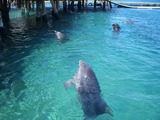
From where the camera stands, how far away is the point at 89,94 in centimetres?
664

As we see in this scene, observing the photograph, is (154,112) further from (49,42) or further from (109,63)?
(49,42)

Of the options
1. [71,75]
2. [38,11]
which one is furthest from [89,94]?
[38,11]

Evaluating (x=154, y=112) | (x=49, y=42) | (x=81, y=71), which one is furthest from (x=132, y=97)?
(x=49, y=42)

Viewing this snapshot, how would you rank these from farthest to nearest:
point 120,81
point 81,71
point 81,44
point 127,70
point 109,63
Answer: point 81,44 < point 109,63 < point 127,70 < point 120,81 < point 81,71

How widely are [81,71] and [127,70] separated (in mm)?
3335

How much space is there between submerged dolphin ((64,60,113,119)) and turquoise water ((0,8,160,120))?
0.90 feet

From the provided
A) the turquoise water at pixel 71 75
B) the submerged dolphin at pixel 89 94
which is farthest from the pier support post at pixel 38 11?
the submerged dolphin at pixel 89 94

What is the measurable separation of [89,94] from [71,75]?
318cm

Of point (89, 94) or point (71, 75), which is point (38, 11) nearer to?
point (71, 75)

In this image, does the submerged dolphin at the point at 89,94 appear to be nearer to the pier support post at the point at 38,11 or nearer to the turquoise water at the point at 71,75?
the turquoise water at the point at 71,75

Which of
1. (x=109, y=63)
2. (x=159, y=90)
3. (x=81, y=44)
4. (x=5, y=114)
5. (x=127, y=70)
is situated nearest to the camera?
(x=5, y=114)

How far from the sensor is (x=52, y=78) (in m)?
9.41

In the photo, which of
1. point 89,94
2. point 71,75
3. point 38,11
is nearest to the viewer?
point 89,94

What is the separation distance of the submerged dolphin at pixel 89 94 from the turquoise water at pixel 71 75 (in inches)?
10.8
